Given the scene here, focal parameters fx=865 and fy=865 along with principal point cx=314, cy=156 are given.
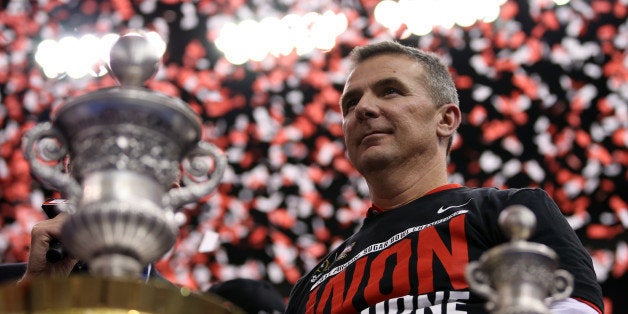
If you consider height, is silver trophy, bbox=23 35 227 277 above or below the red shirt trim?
below

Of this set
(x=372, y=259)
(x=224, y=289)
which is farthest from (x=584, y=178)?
(x=372, y=259)

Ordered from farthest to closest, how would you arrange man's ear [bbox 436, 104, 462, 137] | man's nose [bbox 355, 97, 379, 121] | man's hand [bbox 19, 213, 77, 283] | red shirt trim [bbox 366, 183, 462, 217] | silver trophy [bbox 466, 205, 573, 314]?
1. man's ear [bbox 436, 104, 462, 137]
2. man's nose [bbox 355, 97, 379, 121]
3. red shirt trim [bbox 366, 183, 462, 217]
4. man's hand [bbox 19, 213, 77, 283]
5. silver trophy [bbox 466, 205, 573, 314]

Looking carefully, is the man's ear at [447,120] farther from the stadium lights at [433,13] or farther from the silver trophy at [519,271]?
the stadium lights at [433,13]

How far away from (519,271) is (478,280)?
0.07 metres

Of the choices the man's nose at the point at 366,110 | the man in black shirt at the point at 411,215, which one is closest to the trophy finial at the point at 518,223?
the man in black shirt at the point at 411,215

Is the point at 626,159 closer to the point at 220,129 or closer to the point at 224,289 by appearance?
the point at 220,129

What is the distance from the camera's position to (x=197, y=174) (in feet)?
3.34

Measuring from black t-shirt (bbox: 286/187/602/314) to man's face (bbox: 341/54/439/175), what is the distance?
18cm

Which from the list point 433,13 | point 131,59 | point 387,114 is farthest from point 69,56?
point 131,59

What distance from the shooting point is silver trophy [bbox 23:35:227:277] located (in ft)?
2.97

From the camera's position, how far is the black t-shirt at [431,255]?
1.53 m

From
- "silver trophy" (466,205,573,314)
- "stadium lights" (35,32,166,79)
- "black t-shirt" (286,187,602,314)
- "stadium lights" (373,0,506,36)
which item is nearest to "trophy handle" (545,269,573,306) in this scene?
"silver trophy" (466,205,573,314)

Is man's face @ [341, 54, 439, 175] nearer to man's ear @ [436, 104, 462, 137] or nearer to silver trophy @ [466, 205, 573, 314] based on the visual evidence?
man's ear @ [436, 104, 462, 137]

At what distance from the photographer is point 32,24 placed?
5.65 m
